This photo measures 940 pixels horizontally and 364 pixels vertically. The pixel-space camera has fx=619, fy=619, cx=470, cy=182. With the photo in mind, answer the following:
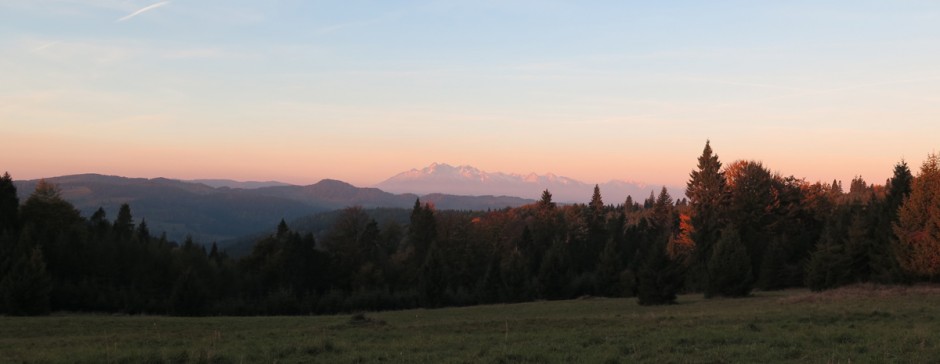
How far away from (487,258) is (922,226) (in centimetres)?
5930

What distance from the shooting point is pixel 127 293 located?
60719 mm

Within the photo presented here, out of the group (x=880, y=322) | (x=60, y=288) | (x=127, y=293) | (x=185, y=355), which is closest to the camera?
(x=185, y=355)

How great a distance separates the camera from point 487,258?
310ft

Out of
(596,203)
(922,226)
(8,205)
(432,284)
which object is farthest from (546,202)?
(8,205)

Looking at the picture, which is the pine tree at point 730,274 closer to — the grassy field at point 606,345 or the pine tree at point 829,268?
the pine tree at point 829,268

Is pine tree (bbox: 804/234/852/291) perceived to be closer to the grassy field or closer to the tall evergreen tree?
the tall evergreen tree

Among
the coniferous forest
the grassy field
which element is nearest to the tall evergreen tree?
the coniferous forest

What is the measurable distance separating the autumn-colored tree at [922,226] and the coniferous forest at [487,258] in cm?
10

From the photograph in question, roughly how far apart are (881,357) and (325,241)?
262 feet

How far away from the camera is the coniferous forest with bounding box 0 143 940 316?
4447 cm

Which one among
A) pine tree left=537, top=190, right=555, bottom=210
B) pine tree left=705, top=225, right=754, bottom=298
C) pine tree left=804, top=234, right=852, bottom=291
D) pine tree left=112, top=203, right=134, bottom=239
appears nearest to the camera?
pine tree left=705, top=225, right=754, bottom=298

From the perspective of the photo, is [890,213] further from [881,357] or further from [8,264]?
[8,264]

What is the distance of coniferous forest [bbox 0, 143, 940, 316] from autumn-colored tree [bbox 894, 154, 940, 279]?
3.8 inches

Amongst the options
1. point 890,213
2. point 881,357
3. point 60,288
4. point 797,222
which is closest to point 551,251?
point 797,222
